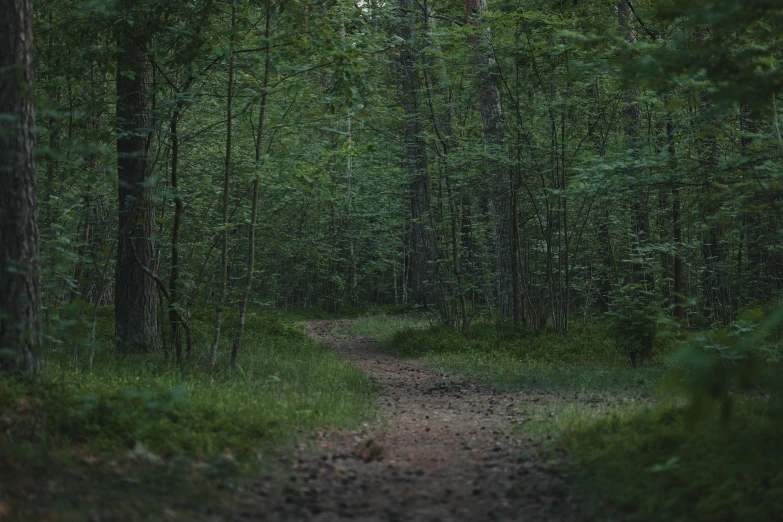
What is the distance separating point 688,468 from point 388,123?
1153 centimetres

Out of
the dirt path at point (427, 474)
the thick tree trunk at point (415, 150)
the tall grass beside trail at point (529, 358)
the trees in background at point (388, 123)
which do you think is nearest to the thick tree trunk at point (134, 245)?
the trees in background at point (388, 123)

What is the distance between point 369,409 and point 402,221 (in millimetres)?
21135

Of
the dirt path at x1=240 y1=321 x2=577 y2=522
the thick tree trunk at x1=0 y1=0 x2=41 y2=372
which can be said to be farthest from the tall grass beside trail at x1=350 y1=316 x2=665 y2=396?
the thick tree trunk at x1=0 y1=0 x2=41 y2=372

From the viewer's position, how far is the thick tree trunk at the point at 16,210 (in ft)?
20.1

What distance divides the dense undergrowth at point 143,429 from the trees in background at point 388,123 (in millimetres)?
1427

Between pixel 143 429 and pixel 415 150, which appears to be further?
pixel 415 150

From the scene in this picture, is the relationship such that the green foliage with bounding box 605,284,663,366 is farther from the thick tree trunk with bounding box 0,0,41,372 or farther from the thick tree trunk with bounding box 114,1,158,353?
the thick tree trunk with bounding box 0,0,41,372

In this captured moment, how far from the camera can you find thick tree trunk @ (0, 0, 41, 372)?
6.14 metres

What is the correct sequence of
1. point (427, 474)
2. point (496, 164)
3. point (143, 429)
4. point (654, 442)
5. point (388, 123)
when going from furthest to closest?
point (496, 164) → point (388, 123) → point (427, 474) → point (143, 429) → point (654, 442)

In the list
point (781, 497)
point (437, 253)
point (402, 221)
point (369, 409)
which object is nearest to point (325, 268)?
point (402, 221)

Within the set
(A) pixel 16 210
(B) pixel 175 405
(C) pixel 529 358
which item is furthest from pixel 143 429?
(C) pixel 529 358

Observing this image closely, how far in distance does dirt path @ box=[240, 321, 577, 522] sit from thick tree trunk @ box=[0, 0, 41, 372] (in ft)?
9.17

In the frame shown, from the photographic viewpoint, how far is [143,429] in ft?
18.5

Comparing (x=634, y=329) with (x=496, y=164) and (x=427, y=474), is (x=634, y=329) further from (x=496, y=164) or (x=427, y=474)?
(x=427, y=474)
